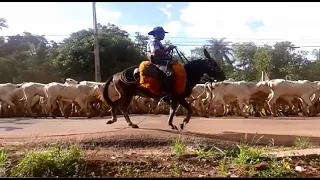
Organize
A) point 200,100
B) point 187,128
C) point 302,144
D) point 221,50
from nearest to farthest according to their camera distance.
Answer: point 302,144, point 187,128, point 200,100, point 221,50

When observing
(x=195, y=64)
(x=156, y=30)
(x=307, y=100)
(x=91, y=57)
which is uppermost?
(x=91, y=57)

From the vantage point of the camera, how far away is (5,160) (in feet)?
18.4

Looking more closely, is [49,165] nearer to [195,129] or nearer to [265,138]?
[265,138]

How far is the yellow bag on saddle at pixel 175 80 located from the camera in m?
9.02

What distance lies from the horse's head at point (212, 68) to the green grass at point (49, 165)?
5.09 meters

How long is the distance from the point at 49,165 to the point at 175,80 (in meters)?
4.34

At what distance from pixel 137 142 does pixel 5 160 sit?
2.72m

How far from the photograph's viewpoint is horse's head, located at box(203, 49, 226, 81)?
32.0 feet

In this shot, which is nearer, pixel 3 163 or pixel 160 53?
pixel 3 163

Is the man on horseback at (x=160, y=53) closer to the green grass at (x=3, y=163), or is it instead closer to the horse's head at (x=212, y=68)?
the horse's head at (x=212, y=68)

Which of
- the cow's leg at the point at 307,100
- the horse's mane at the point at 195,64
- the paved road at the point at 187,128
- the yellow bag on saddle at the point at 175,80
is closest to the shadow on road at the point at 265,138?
the paved road at the point at 187,128

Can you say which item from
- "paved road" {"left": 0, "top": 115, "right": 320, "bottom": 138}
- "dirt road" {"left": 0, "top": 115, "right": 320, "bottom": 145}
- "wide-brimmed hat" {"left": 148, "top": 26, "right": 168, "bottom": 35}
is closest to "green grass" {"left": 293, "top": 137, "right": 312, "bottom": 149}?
"dirt road" {"left": 0, "top": 115, "right": 320, "bottom": 145}

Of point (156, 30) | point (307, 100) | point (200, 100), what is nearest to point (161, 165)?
point (156, 30)

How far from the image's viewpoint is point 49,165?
17.4 feet
